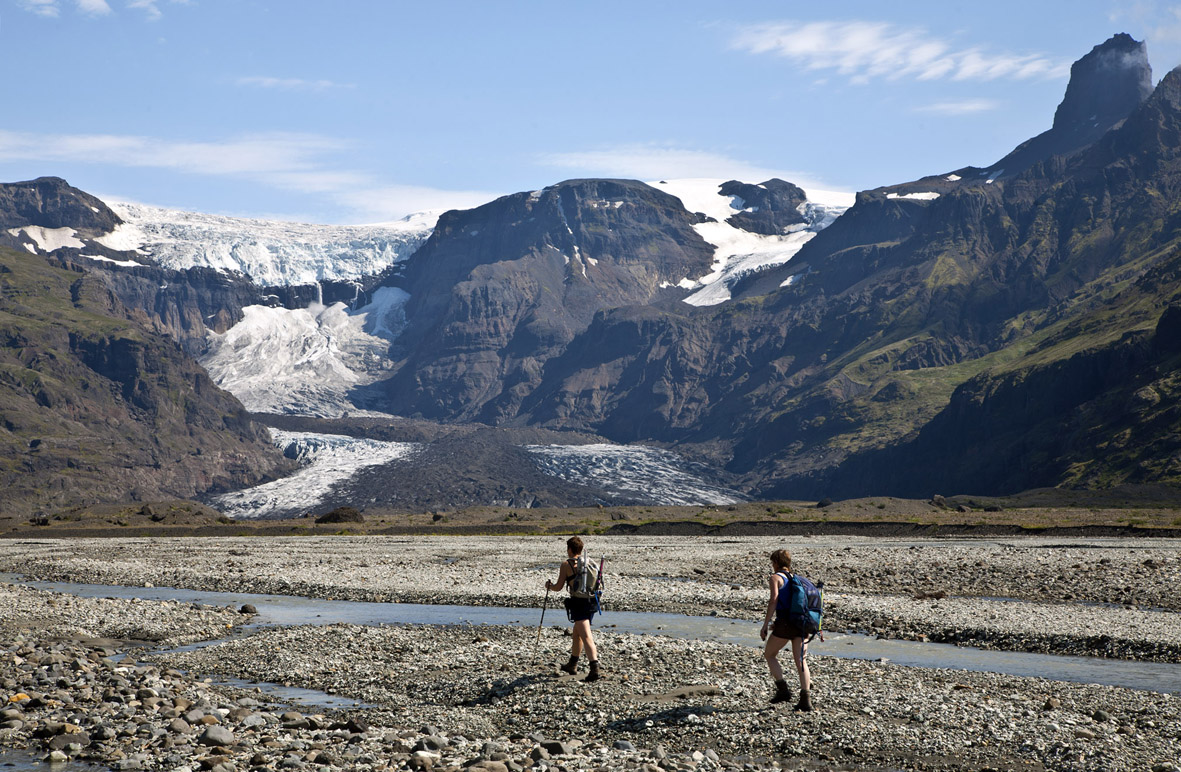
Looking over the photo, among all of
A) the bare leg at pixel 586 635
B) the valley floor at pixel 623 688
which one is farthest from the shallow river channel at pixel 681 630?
the bare leg at pixel 586 635

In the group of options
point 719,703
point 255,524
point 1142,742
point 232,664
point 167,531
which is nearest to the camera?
point 1142,742

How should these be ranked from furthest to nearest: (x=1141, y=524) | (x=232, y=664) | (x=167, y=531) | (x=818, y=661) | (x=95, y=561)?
(x=167, y=531), (x=1141, y=524), (x=95, y=561), (x=232, y=664), (x=818, y=661)

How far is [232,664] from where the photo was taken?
3291 cm

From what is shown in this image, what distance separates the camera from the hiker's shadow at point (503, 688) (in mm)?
26656

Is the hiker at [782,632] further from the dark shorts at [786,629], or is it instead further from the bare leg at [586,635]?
the bare leg at [586,635]

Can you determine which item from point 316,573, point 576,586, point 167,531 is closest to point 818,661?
point 576,586

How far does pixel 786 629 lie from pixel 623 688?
541 centimetres

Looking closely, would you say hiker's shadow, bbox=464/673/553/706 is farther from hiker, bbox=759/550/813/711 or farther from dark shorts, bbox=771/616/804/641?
dark shorts, bbox=771/616/804/641

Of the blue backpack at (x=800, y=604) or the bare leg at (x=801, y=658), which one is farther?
the bare leg at (x=801, y=658)

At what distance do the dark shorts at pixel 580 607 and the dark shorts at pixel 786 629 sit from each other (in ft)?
16.1

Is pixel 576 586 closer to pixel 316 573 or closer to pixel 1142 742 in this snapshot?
pixel 1142 742

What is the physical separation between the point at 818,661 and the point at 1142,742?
982cm

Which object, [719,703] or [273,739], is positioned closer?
[273,739]

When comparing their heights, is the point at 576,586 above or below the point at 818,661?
above
